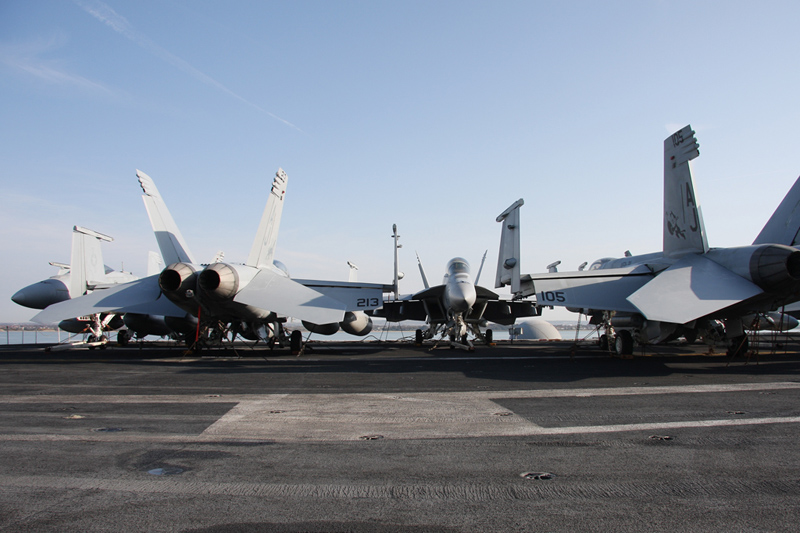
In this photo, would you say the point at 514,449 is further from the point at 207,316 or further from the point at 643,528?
the point at 207,316

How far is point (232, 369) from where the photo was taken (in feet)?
37.9

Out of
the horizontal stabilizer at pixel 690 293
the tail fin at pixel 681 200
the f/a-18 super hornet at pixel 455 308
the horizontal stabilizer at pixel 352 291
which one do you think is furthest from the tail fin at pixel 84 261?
the tail fin at pixel 681 200

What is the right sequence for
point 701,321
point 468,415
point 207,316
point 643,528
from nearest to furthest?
point 643,528 < point 468,415 < point 701,321 < point 207,316

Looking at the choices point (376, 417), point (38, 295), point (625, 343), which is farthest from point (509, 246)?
point (38, 295)

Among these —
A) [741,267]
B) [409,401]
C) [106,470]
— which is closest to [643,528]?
[106,470]

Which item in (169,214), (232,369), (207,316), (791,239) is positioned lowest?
(232,369)

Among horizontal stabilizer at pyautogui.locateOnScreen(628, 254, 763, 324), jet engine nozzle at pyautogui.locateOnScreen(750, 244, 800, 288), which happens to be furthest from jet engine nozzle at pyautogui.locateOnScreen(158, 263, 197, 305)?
jet engine nozzle at pyautogui.locateOnScreen(750, 244, 800, 288)

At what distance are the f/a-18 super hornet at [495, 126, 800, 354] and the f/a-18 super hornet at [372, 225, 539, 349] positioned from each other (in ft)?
7.39

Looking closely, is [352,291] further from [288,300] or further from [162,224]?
[162,224]

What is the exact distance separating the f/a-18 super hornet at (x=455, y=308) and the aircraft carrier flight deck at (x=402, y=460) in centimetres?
1098

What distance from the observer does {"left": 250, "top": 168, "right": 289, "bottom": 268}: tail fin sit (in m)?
16.7

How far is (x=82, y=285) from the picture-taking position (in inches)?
925

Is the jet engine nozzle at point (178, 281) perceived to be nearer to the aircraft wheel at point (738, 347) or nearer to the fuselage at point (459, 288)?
the fuselage at point (459, 288)

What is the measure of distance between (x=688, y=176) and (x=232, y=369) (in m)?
13.6
